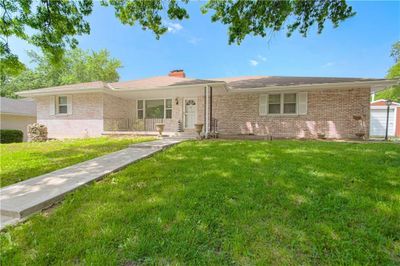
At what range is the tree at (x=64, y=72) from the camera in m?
27.8

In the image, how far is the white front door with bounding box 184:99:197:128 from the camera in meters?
12.8

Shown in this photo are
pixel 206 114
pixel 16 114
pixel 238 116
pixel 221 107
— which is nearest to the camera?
pixel 206 114

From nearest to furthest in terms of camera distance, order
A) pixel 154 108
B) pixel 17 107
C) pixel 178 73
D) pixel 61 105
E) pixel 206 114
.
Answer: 1. pixel 206 114
2. pixel 61 105
3. pixel 154 108
4. pixel 178 73
5. pixel 17 107

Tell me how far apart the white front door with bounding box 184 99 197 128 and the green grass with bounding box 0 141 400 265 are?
8.83 metres

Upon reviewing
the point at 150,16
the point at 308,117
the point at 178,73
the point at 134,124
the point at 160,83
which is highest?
the point at 150,16

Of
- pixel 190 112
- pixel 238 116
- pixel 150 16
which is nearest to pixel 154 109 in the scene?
pixel 190 112

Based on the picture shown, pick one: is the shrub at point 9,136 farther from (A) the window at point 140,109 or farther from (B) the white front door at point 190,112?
(B) the white front door at point 190,112

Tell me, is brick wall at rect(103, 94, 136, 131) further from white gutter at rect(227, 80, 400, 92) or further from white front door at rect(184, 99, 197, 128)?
white gutter at rect(227, 80, 400, 92)

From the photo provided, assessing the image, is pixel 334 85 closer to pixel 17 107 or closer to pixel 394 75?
pixel 394 75

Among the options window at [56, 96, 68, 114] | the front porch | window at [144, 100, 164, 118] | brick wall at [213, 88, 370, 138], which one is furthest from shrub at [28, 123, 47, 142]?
brick wall at [213, 88, 370, 138]

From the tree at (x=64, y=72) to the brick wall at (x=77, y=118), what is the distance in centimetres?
1645

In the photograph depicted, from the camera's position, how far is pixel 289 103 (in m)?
11.1

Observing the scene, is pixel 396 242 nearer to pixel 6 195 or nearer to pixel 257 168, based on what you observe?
pixel 257 168

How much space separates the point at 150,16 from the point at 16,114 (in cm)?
1621
